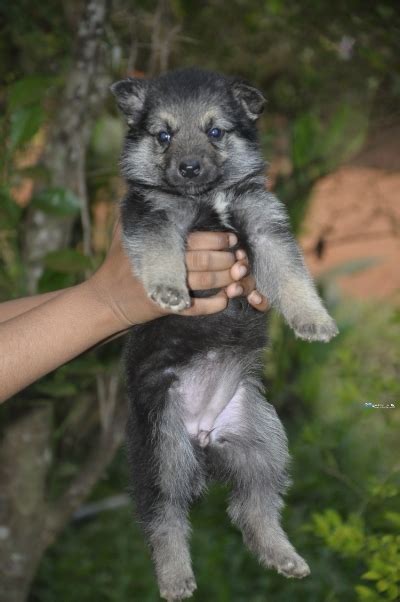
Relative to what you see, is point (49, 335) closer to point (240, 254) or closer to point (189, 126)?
point (240, 254)

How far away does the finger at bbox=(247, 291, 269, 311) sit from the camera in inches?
107

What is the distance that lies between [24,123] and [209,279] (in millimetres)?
1375

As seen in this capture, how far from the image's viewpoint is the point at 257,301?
2707mm

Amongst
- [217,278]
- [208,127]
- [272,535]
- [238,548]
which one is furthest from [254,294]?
[238,548]

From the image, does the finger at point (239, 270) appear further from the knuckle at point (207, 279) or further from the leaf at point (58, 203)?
the leaf at point (58, 203)

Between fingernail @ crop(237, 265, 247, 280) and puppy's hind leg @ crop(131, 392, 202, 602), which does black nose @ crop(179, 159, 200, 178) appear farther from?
puppy's hind leg @ crop(131, 392, 202, 602)

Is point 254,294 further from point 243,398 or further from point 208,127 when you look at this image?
point 208,127

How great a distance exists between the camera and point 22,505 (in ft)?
13.9

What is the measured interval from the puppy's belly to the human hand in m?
0.20

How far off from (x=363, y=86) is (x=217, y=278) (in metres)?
3.16

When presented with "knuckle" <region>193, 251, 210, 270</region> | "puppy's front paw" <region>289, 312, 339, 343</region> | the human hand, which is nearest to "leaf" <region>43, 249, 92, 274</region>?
the human hand

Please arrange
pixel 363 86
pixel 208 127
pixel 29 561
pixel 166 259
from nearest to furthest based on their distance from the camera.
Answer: pixel 166 259
pixel 208 127
pixel 29 561
pixel 363 86

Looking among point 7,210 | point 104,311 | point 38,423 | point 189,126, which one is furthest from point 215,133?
point 38,423

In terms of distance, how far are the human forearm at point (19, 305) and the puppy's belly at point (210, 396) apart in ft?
2.10
